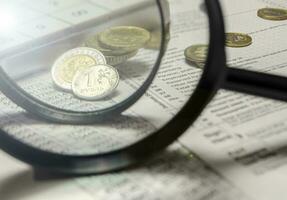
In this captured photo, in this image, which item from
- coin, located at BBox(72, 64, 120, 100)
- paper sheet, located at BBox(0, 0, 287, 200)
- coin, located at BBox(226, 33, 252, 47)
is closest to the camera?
paper sheet, located at BBox(0, 0, 287, 200)

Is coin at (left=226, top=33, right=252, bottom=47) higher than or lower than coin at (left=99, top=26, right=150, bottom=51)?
lower

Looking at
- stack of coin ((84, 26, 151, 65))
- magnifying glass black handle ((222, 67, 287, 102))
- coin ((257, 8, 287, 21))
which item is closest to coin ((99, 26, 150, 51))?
stack of coin ((84, 26, 151, 65))

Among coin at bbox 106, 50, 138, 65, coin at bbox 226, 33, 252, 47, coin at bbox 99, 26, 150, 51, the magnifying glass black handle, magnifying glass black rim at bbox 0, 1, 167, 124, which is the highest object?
the magnifying glass black handle

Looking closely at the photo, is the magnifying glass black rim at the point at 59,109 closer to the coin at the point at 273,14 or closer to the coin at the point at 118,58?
the coin at the point at 118,58

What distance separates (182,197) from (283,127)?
0.15 metres

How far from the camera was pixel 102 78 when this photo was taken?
69cm

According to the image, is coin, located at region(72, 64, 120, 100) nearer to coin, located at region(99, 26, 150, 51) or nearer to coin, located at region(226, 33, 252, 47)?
coin, located at region(99, 26, 150, 51)

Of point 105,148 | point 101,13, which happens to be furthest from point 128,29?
point 105,148

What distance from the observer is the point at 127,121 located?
0.63 metres

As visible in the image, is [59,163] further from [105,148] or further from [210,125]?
[210,125]

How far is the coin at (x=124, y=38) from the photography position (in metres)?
0.71

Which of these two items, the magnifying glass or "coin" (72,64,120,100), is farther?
"coin" (72,64,120,100)

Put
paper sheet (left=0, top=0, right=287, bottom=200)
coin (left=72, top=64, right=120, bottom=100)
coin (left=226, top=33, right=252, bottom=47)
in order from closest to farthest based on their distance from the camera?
paper sheet (left=0, top=0, right=287, bottom=200)
coin (left=72, top=64, right=120, bottom=100)
coin (left=226, top=33, right=252, bottom=47)

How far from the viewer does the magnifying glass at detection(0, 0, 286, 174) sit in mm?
555
